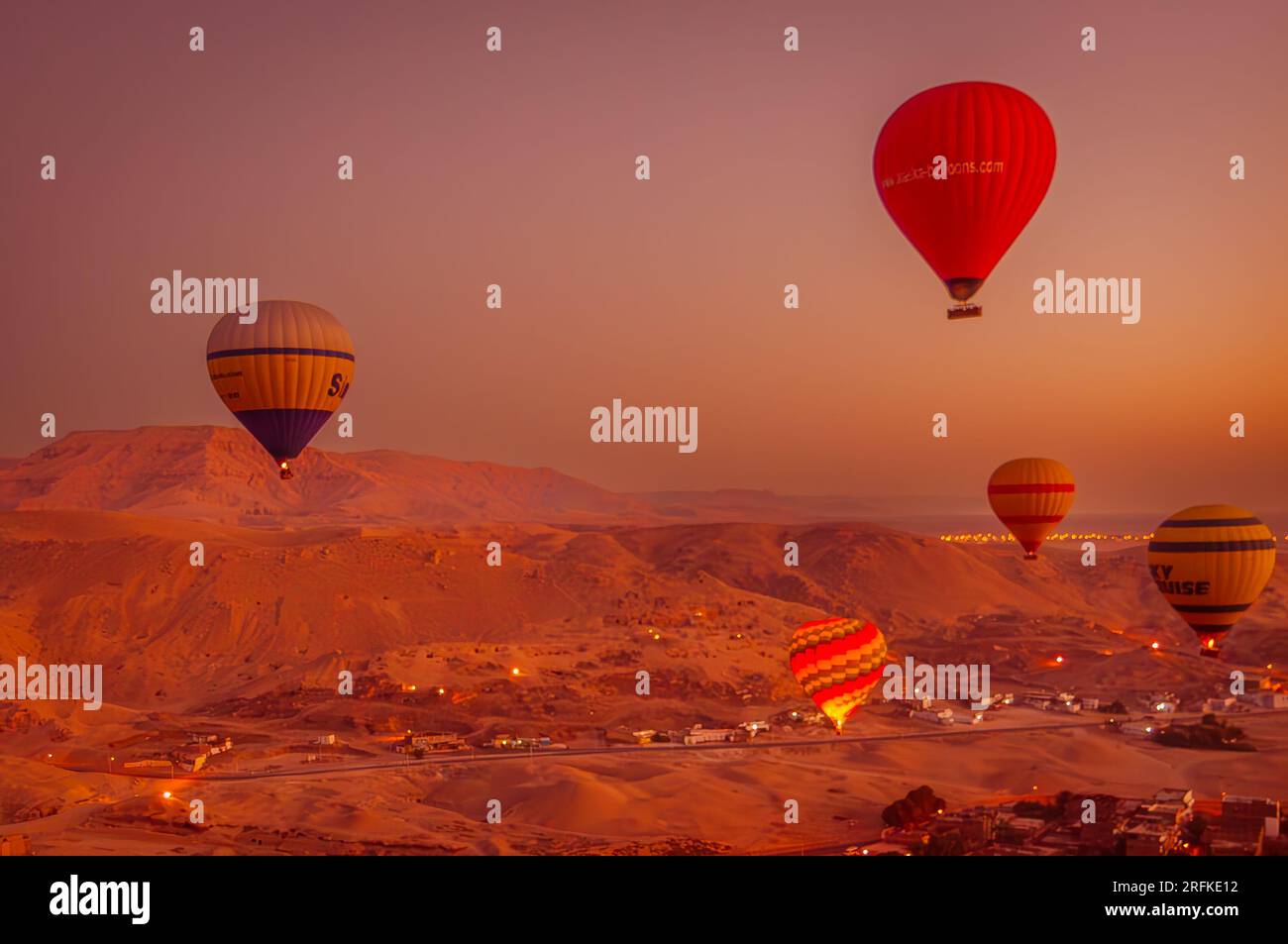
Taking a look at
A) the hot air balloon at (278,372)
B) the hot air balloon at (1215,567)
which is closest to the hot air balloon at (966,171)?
the hot air balloon at (1215,567)

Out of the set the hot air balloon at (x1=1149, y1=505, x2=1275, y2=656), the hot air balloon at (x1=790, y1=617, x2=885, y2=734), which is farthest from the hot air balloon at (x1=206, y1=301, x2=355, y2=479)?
the hot air balloon at (x1=1149, y1=505, x2=1275, y2=656)

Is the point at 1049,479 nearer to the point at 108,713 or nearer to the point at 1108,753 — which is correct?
the point at 1108,753

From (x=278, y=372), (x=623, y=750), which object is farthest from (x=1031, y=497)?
(x=278, y=372)

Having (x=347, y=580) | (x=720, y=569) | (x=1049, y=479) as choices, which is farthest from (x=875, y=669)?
(x=720, y=569)

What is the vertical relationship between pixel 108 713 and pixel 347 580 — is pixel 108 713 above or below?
below

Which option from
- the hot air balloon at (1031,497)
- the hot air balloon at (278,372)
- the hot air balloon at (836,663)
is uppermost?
the hot air balloon at (278,372)
